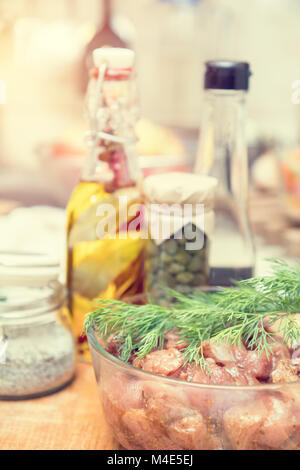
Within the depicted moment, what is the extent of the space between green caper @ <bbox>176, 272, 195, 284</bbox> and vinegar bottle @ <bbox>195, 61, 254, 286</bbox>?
5 centimetres

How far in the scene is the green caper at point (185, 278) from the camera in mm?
A: 532

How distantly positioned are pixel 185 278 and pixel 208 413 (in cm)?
19

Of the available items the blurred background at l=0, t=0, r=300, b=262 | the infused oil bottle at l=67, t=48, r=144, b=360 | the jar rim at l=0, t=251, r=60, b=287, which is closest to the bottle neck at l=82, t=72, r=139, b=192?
the infused oil bottle at l=67, t=48, r=144, b=360

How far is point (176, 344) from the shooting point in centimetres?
41

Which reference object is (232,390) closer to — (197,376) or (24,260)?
(197,376)

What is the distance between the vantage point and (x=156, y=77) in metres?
1.79

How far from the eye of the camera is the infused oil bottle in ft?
1.72

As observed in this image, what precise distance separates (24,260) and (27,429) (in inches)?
5.1

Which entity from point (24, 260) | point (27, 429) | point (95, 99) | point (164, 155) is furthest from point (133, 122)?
point (164, 155)

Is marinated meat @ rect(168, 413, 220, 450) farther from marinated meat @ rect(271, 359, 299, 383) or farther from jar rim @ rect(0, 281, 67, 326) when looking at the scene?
jar rim @ rect(0, 281, 67, 326)

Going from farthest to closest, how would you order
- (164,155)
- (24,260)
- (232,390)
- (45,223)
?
(164,155), (45,223), (24,260), (232,390)

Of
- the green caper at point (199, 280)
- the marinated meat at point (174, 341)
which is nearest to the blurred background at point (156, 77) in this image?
the green caper at point (199, 280)

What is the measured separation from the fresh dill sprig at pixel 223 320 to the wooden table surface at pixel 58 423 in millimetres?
76

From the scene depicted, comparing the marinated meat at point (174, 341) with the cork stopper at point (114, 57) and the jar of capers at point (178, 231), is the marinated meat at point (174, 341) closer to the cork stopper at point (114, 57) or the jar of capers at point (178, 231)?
the jar of capers at point (178, 231)
